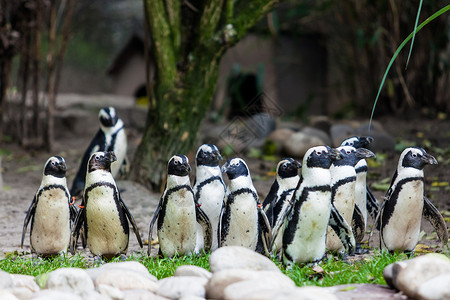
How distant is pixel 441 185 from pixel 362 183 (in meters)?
2.15

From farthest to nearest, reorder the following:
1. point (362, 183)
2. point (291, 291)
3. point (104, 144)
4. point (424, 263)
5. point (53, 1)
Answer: point (53, 1) < point (104, 144) < point (362, 183) < point (424, 263) < point (291, 291)

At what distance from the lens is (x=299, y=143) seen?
321 inches

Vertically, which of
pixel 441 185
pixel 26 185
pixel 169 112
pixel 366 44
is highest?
pixel 366 44

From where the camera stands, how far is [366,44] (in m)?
9.64

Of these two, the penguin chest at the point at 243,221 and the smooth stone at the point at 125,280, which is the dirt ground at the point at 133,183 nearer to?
the penguin chest at the point at 243,221

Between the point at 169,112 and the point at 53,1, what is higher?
the point at 53,1

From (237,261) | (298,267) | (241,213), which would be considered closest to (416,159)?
(298,267)

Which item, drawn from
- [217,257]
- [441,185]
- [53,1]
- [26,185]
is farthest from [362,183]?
[53,1]

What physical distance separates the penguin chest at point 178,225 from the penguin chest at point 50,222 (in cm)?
61

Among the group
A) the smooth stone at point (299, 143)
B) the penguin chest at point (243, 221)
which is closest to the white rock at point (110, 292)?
the penguin chest at point (243, 221)

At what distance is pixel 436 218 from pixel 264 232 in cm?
108

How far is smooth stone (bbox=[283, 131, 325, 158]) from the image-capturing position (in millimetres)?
8117

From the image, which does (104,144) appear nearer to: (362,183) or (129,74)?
(362,183)

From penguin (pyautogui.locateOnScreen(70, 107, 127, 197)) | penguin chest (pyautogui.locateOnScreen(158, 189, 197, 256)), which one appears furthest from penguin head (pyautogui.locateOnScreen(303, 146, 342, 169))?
penguin (pyautogui.locateOnScreen(70, 107, 127, 197))
